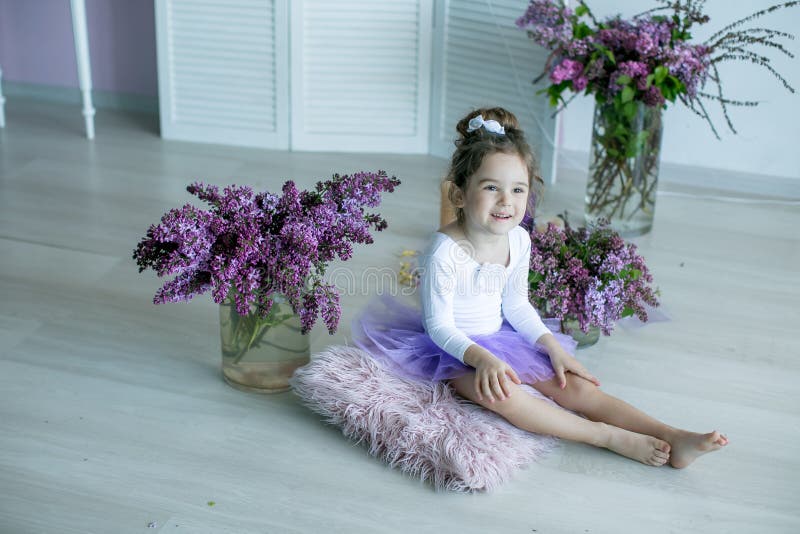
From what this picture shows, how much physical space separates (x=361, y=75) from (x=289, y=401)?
5.10ft

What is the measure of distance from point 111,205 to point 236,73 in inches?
26.7

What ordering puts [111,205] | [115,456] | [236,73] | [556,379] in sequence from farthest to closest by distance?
[236,73], [111,205], [556,379], [115,456]

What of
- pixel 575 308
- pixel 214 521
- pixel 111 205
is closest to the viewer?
pixel 214 521

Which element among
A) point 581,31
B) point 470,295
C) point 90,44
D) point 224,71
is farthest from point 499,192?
point 90,44

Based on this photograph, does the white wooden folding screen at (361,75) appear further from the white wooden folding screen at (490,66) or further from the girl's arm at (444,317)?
the girl's arm at (444,317)

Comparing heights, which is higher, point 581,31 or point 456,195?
point 581,31

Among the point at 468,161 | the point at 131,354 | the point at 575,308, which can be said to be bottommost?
the point at 131,354

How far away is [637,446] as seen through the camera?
182 cm

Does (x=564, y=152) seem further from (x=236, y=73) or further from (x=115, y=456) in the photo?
(x=115, y=456)

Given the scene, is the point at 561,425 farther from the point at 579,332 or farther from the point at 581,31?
the point at 581,31

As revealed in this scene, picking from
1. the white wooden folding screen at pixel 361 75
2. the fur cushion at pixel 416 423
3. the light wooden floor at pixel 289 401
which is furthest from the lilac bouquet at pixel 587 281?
the white wooden folding screen at pixel 361 75

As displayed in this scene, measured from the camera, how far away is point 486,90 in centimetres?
317

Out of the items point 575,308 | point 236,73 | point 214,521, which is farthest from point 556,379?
point 236,73

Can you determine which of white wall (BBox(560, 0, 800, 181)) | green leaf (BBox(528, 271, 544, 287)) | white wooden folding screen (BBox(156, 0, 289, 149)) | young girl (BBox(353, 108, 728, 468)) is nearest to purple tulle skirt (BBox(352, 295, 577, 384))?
young girl (BBox(353, 108, 728, 468))
